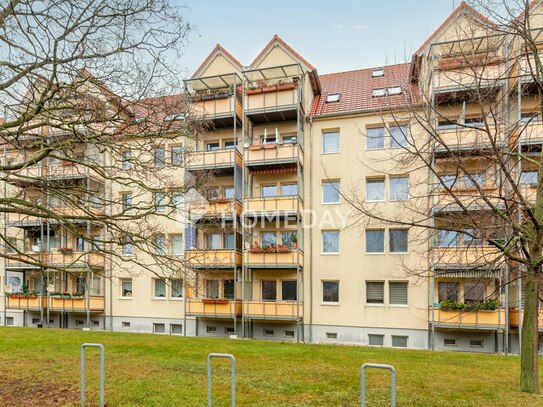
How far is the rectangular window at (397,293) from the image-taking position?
1817cm

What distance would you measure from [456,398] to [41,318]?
2212 cm

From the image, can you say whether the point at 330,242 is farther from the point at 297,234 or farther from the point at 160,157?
the point at 160,157

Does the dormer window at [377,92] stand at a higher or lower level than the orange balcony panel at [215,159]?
higher

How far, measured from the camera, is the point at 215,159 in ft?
64.8

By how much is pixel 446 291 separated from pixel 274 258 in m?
7.69

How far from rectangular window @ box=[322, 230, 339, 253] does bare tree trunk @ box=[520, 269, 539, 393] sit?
1175 centimetres

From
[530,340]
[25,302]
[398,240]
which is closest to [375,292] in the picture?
[398,240]

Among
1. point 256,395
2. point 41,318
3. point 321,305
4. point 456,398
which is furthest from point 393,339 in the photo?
point 41,318

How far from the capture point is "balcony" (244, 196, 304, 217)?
732 inches

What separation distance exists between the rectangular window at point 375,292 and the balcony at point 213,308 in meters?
6.10

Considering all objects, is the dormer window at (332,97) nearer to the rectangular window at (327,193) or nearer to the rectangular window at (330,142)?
the rectangular window at (330,142)

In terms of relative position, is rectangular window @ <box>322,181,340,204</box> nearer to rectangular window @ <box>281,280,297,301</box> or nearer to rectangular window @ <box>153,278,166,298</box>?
rectangular window @ <box>281,280,297,301</box>

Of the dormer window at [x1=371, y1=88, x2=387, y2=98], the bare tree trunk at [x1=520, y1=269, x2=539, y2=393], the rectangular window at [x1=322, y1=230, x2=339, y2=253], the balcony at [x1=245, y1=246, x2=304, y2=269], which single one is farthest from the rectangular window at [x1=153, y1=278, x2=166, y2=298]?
the bare tree trunk at [x1=520, y1=269, x2=539, y2=393]

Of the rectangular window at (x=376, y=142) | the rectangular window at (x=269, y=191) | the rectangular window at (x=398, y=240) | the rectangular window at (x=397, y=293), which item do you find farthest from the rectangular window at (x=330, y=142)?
the rectangular window at (x=397, y=293)
